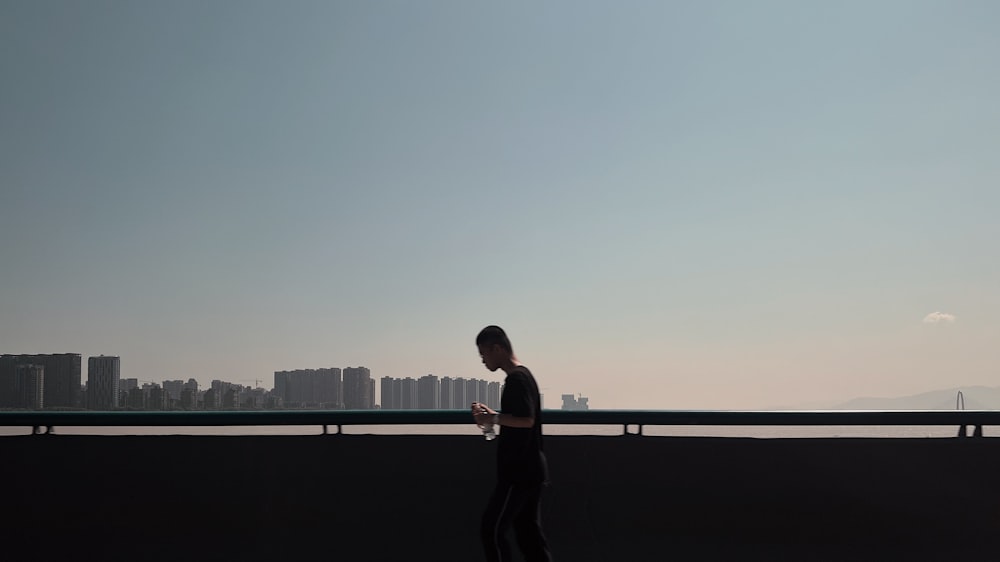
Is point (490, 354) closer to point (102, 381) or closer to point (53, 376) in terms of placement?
point (53, 376)

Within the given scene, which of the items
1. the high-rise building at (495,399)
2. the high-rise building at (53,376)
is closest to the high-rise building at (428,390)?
the high-rise building at (53,376)
